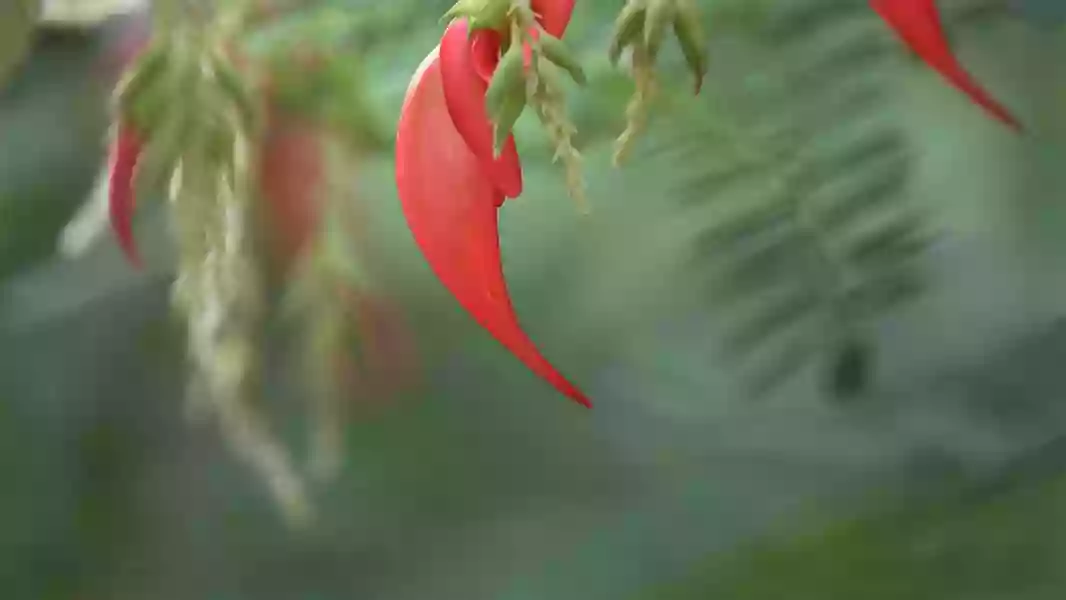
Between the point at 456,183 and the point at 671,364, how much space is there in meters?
0.28

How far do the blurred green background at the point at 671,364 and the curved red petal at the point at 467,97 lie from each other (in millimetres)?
230

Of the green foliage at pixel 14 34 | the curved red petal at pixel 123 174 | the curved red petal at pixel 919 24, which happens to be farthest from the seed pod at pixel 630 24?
the green foliage at pixel 14 34

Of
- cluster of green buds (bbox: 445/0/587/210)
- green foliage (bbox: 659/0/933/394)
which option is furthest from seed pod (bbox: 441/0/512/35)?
green foliage (bbox: 659/0/933/394)

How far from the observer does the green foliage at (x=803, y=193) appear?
2.00 feet

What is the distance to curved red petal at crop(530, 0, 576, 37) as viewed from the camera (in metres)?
0.37

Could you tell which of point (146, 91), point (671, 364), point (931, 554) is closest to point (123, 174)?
point (146, 91)

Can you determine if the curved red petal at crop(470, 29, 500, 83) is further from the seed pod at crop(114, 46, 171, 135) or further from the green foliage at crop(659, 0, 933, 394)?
the green foliage at crop(659, 0, 933, 394)

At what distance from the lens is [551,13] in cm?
37

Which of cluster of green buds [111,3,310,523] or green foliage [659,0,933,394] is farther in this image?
green foliage [659,0,933,394]

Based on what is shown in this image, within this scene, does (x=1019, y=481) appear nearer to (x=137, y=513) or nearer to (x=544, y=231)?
(x=544, y=231)

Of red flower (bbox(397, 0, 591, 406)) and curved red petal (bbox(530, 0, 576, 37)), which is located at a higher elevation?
curved red petal (bbox(530, 0, 576, 37))

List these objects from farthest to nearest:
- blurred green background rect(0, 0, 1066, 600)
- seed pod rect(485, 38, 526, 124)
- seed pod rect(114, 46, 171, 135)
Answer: blurred green background rect(0, 0, 1066, 600), seed pod rect(114, 46, 171, 135), seed pod rect(485, 38, 526, 124)

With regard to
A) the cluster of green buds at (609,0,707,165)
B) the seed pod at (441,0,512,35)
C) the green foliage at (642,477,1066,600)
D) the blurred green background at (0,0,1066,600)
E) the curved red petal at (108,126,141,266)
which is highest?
the seed pod at (441,0,512,35)

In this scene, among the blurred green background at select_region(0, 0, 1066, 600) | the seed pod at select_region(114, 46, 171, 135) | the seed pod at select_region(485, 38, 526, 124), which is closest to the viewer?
the seed pod at select_region(485, 38, 526, 124)
